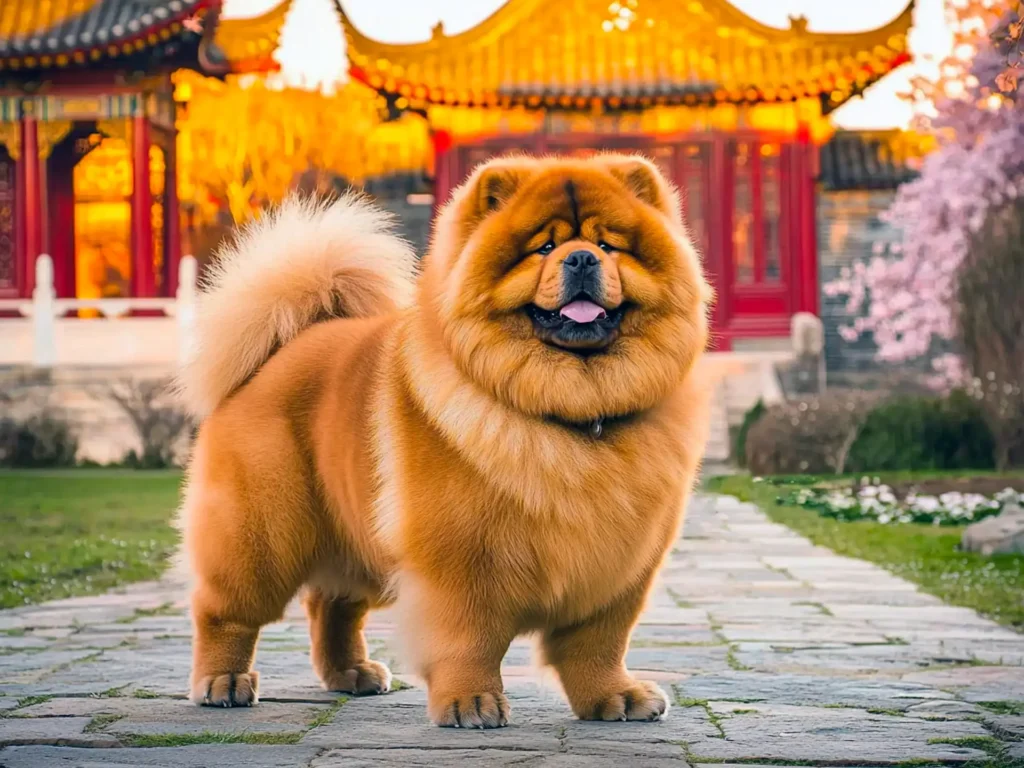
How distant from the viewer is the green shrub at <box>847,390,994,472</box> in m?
13.3

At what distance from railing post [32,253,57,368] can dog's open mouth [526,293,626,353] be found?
14.2m

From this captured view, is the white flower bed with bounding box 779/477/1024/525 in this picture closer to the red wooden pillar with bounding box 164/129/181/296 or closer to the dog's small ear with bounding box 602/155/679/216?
the dog's small ear with bounding box 602/155/679/216

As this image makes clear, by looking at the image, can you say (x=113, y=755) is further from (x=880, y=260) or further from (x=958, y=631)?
(x=880, y=260)

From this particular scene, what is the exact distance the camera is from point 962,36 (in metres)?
17.3

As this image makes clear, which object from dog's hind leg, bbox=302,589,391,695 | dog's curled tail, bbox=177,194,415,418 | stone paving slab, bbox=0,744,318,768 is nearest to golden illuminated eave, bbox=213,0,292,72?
dog's curled tail, bbox=177,194,415,418

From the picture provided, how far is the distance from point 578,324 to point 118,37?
1540 cm

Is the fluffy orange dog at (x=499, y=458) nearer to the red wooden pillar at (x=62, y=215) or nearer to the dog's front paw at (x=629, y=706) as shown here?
the dog's front paw at (x=629, y=706)

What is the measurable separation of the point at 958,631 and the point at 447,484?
8.43 ft

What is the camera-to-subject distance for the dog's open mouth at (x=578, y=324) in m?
3.20

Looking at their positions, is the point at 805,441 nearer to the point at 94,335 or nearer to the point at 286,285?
the point at 94,335

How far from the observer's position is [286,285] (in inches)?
163

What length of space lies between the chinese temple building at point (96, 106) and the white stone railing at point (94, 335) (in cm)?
142

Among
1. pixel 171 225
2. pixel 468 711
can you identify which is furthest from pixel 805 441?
pixel 468 711

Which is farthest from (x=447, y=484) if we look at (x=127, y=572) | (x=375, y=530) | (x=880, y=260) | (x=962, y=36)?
(x=880, y=260)
